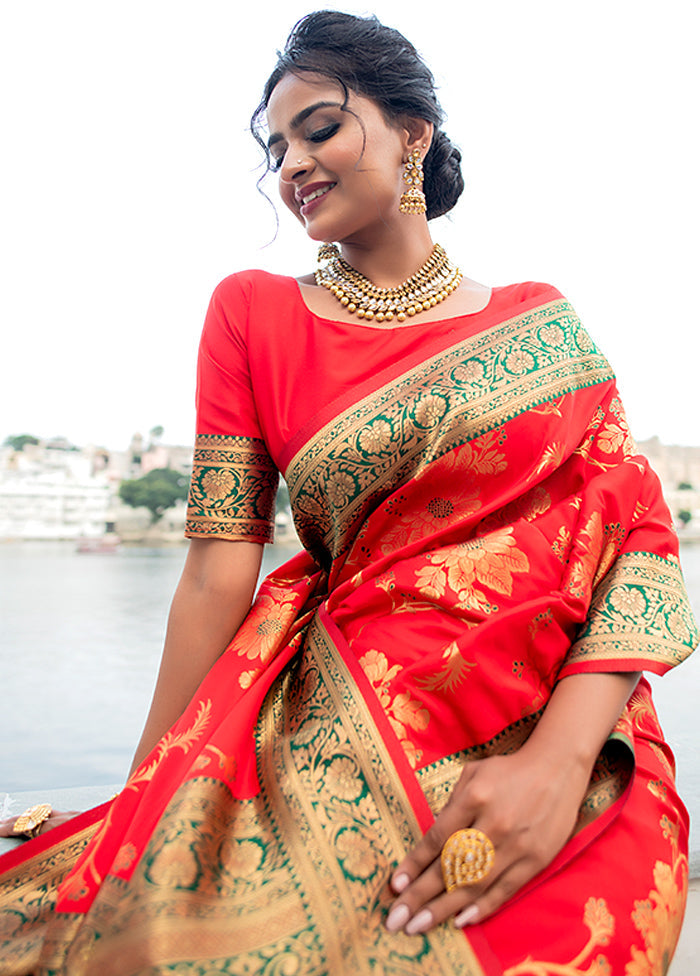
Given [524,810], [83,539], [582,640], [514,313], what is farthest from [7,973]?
[83,539]

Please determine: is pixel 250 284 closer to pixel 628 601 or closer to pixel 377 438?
pixel 377 438

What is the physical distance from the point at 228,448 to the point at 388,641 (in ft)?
0.97

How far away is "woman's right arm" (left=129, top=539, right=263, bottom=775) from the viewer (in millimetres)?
827

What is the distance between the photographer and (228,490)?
2.77ft

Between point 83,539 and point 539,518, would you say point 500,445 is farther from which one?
point 83,539

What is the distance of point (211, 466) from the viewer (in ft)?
2.79

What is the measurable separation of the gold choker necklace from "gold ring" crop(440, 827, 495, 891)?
593 mm

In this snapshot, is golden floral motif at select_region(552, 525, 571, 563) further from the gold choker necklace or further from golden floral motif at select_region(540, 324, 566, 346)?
the gold choker necklace

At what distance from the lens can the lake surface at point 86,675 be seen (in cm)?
140

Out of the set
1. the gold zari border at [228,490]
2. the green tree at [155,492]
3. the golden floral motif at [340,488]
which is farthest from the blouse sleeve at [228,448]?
the green tree at [155,492]

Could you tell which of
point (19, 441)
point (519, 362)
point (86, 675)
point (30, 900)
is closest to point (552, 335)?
point (519, 362)

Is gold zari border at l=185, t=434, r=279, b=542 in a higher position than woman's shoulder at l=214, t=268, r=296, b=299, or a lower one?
lower

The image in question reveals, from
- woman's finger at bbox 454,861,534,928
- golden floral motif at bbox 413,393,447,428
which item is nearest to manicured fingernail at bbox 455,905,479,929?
woman's finger at bbox 454,861,534,928

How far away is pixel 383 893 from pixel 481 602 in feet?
0.90
